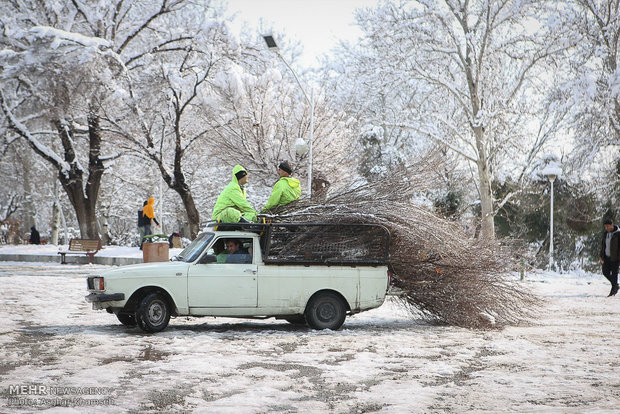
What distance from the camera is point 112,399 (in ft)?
18.6

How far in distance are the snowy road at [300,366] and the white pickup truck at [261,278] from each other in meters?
0.37

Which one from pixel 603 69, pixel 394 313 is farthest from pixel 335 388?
pixel 603 69

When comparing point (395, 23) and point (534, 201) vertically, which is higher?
point (395, 23)

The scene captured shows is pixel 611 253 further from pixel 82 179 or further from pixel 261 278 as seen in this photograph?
pixel 82 179

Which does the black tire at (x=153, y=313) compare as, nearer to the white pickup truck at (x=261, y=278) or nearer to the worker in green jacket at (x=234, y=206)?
the white pickup truck at (x=261, y=278)

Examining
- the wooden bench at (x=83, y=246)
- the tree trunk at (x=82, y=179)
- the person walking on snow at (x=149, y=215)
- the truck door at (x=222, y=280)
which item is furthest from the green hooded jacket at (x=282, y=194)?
the tree trunk at (x=82, y=179)

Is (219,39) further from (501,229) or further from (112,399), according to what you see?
(112,399)

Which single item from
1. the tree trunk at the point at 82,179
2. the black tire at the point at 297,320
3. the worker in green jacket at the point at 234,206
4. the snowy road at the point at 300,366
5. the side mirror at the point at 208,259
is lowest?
the snowy road at the point at 300,366

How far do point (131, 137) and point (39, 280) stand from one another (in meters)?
12.3

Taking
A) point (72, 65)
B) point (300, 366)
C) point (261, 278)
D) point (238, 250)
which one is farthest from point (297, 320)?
point (72, 65)

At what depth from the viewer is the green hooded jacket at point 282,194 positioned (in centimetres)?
1062

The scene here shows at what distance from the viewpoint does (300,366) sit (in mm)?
7246

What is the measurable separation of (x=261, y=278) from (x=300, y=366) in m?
2.70

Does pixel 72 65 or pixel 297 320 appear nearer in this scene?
pixel 297 320
